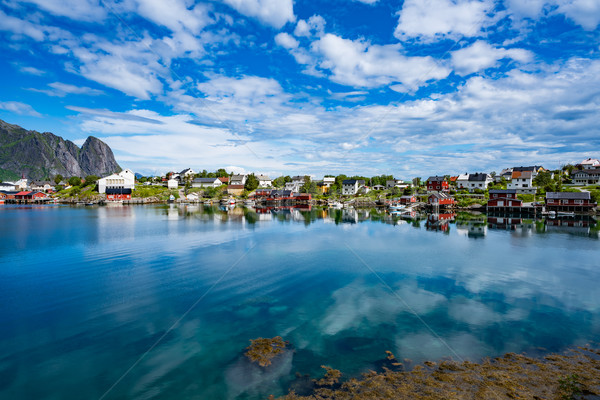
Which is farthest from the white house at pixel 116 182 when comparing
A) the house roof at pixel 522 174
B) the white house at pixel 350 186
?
the house roof at pixel 522 174

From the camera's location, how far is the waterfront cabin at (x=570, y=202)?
229 ft

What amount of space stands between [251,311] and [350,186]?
116526 millimetres

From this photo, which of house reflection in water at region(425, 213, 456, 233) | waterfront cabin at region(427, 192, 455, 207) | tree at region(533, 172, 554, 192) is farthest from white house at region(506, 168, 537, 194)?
house reflection in water at region(425, 213, 456, 233)

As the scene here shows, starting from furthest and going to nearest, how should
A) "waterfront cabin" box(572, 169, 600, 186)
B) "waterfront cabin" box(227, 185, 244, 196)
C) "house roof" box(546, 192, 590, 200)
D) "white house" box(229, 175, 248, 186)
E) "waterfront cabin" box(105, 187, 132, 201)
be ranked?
"white house" box(229, 175, 248, 186)
"waterfront cabin" box(227, 185, 244, 196)
"waterfront cabin" box(105, 187, 132, 201)
"waterfront cabin" box(572, 169, 600, 186)
"house roof" box(546, 192, 590, 200)

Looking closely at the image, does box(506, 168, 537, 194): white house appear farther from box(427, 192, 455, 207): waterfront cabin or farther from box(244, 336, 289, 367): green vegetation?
box(244, 336, 289, 367): green vegetation

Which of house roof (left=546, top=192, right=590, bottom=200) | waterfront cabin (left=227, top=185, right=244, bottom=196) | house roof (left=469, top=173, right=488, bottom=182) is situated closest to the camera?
house roof (left=546, top=192, right=590, bottom=200)

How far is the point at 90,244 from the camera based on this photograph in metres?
31.4

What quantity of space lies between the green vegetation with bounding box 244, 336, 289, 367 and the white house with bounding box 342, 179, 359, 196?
387ft

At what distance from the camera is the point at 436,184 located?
109 m

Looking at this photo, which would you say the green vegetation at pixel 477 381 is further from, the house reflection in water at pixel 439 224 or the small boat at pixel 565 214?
the small boat at pixel 565 214

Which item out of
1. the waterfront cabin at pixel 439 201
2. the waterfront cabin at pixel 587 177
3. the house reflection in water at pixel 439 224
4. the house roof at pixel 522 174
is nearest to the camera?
the house reflection in water at pixel 439 224

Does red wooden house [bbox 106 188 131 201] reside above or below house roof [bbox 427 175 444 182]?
below

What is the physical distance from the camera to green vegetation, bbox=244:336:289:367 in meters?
10.8

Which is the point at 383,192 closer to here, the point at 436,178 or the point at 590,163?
the point at 436,178
